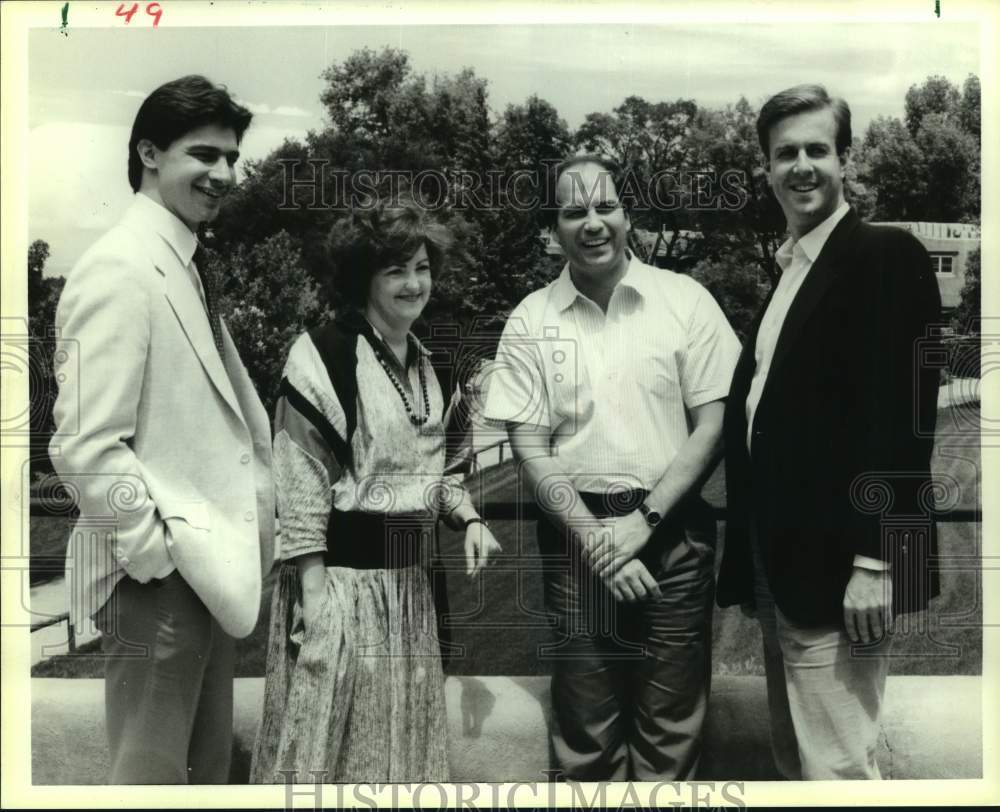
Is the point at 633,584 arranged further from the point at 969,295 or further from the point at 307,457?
the point at 969,295

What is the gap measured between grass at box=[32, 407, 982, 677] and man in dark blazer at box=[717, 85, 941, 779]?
97 millimetres

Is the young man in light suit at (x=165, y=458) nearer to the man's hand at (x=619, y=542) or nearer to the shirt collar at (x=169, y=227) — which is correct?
the shirt collar at (x=169, y=227)

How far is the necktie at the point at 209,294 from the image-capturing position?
4.21 metres

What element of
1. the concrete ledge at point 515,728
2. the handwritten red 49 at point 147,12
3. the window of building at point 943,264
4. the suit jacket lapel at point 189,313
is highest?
the handwritten red 49 at point 147,12

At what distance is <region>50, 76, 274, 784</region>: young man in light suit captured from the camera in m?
4.07

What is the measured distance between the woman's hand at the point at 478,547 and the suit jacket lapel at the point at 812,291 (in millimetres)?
1072

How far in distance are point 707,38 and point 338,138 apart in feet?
4.46


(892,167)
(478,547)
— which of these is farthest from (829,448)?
(478,547)

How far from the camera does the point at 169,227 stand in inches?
164

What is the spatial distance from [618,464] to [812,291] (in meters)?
0.90

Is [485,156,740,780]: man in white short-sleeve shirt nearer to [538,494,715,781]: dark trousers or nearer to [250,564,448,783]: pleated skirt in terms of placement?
[538,494,715,781]: dark trousers

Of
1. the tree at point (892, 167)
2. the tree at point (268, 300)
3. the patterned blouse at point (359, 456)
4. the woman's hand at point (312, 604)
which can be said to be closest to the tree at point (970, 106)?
the tree at point (892, 167)

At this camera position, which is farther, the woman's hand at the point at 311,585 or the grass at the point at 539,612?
the grass at the point at 539,612

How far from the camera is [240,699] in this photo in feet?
14.2
